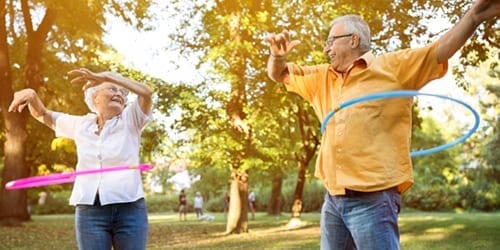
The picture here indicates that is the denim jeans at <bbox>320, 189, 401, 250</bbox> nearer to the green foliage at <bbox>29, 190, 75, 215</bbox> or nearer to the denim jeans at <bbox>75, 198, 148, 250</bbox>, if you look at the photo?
the denim jeans at <bbox>75, 198, 148, 250</bbox>

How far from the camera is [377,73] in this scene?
425 cm

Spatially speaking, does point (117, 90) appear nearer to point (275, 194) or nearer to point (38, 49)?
point (38, 49)

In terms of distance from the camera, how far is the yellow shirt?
4.11 meters

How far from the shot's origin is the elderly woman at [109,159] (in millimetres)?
4773

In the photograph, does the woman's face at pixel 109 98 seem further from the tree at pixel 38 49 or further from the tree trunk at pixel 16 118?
the tree trunk at pixel 16 118

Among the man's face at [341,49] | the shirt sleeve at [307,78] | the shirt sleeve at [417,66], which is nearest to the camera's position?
the shirt sleeve at [417,66]

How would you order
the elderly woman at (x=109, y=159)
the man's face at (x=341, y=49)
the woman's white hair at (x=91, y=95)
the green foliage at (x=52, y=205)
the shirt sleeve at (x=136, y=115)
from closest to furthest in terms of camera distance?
the man's face at (x=341, y=49)
the elderly woman at (x=109, y=159)
the shirt sleeve at (x=136, y=115)
the woman's white hair at (x=91, y=95)
the green foliage at (x=52, y=205)

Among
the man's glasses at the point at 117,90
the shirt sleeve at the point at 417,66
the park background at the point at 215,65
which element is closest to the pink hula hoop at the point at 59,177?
the man's glasses at the point at 117,90

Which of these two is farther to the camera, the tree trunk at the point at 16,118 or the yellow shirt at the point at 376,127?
the tree trunk at the point at 16,118

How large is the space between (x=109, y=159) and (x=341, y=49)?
1760 mm

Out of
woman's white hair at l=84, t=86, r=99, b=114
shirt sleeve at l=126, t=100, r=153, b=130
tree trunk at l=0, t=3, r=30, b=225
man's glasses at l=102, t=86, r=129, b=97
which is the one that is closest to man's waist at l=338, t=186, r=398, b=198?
shirt sleeve at l=126, t=100, r=153, b=130

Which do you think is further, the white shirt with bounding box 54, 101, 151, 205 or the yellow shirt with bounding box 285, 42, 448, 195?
the white shirt with bounding box 54, 101, 151, 205

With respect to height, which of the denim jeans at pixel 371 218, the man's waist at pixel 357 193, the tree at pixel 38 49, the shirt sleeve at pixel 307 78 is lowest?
the denim jeans at pixel 371 218

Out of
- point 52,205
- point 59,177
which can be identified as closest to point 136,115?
point 59,177
